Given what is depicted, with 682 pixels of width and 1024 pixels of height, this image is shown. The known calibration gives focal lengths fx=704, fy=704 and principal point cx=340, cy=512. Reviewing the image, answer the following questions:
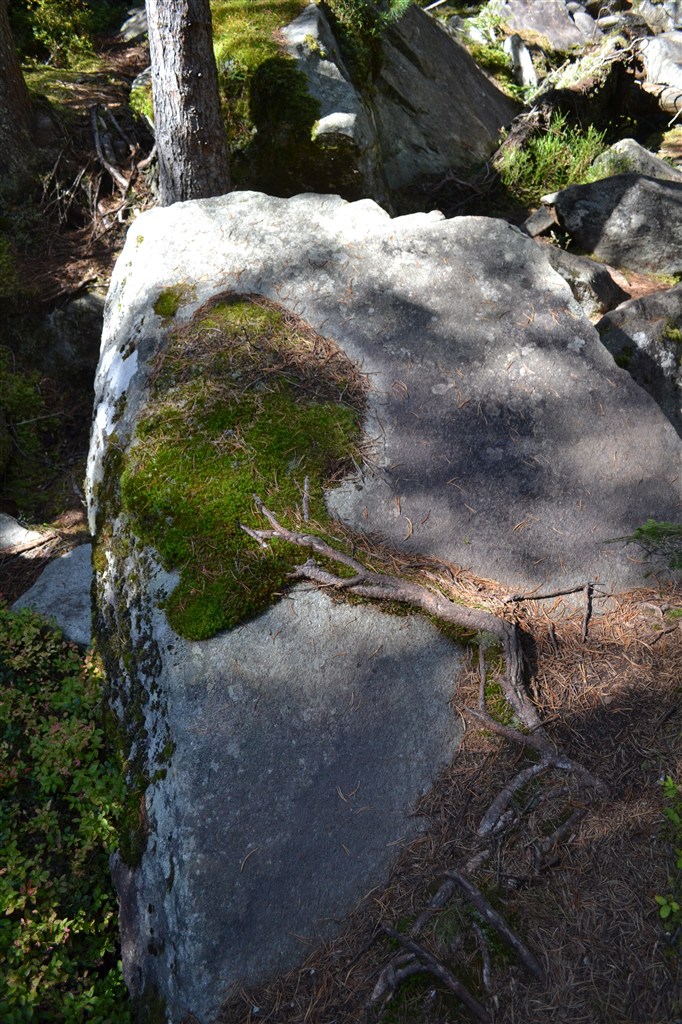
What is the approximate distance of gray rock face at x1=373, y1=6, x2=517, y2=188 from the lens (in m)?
8.58

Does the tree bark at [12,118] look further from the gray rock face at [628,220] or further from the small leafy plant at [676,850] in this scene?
the small leafy plant at [676,850]

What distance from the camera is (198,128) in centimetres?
609

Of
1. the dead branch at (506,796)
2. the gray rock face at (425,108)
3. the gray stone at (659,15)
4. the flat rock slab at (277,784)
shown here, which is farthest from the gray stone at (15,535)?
the gray stone at (659,15)

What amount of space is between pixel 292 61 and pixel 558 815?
6958 mm

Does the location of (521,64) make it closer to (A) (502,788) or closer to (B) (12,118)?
(B) (12,118)

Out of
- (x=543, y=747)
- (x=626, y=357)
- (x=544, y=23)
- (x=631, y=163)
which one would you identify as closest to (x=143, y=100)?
(x=626, y=357)

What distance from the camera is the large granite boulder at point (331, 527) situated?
2947mm

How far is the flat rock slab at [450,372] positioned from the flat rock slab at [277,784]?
0.76 meters

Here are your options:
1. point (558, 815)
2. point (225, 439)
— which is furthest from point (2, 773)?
point (558, 815)

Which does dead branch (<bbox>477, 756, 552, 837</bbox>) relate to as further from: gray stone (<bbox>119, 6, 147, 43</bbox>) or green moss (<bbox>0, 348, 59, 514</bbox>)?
gray stone (<bbox>119, 6, 147, 43</bbox>)

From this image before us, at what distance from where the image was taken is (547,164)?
8.79m

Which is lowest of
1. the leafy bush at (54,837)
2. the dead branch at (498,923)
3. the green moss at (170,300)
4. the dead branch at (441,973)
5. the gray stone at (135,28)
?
the leafy bush at (54,837)

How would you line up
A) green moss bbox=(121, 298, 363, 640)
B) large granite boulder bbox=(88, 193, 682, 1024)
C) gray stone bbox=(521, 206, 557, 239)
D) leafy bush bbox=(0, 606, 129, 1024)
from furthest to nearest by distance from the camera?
1. gray stone bbox=(521, 206, 557, 239)
2. green moss bbox=(121, 298, 363, 640)
3. leafy bush bbox=(0, 606, 129, 1024)
4. large granite boulder bbox=(88, 193, 682, 1024)

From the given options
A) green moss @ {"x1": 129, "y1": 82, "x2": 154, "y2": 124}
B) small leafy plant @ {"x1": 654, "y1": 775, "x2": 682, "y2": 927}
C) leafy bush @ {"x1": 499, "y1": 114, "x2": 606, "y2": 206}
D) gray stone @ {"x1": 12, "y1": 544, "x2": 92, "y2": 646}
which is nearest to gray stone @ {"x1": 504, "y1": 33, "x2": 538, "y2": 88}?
leafy bush @ {"x1": 499, "y1": 114, "x2": 606, "y2": 206}
